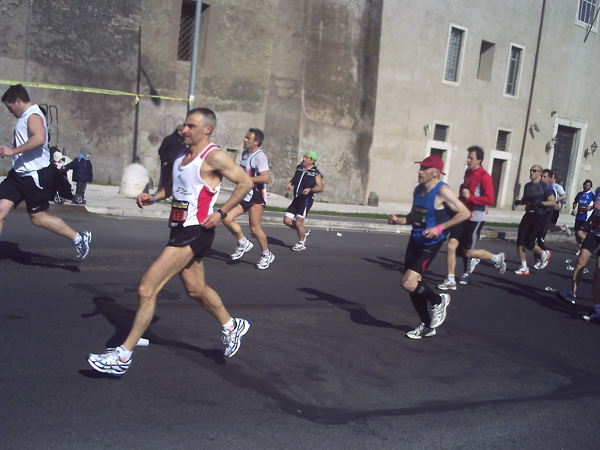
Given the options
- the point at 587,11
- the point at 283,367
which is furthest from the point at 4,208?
the point at 587,11

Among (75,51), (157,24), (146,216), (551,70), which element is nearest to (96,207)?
(146,216)

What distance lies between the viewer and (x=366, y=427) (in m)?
4.38

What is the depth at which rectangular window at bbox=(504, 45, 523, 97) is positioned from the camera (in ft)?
107

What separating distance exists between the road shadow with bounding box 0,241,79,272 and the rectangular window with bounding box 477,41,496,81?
2681 centimetres

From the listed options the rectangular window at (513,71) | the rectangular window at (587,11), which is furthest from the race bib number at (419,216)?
the rectangular window at (587,11)

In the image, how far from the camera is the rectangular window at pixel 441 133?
3027cm

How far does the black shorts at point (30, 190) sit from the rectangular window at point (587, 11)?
33.6 meters

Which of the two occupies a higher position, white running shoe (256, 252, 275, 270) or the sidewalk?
white running shoe (256, 252, 275, 270)

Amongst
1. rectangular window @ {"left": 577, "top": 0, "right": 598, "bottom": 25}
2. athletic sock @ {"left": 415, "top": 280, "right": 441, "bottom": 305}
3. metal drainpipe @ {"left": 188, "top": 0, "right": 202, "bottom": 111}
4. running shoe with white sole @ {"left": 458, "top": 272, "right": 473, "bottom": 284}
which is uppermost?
→ rectangular window @ {"left": 577, "top": 0, "right": 598, "bottom": 25}

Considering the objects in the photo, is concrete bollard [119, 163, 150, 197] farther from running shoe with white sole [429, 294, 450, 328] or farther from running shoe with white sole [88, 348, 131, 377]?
running shoe with white sole [88, 348, 131, 377]

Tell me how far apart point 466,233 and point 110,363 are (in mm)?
6495

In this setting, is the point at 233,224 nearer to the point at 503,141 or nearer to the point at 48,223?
the point at 48,223

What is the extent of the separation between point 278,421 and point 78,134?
18.6 metres

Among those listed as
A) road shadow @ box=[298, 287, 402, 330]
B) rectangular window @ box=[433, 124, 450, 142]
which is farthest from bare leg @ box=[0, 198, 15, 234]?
rectangular window @ box=[433, 124, 450, 142]
